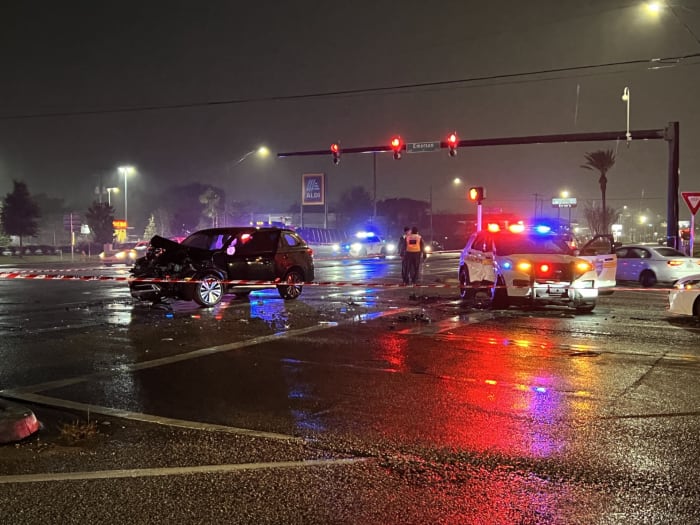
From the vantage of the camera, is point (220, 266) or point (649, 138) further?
point (649, 138)

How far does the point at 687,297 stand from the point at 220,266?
9.64 m

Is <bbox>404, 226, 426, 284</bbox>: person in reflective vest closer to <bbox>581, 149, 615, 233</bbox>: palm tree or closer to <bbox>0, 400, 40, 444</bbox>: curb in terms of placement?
<bbox>0, 400, 40, 444</bbox>: curb

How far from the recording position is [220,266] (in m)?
14.1

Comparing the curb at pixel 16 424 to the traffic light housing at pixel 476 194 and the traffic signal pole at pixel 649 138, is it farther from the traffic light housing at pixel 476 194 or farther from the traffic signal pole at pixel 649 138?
the traffic signal pole at pixel 649 138

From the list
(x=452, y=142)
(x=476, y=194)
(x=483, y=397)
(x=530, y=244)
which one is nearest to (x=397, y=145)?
(x=452, y=142)

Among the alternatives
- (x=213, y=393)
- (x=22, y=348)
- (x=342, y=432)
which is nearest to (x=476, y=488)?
(x=342, y=432)

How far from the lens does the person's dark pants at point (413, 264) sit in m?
18.5

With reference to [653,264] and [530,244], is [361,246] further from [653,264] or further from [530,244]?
[530,244]

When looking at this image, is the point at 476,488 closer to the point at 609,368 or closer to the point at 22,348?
the point at 609,368

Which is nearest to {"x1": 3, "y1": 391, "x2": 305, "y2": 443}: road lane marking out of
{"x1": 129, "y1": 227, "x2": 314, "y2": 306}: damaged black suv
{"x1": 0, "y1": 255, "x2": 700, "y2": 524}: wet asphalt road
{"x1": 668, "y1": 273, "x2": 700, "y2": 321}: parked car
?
{"x1": 0, "y1": 255, "x2": 700, "y2": 524}: wet asphalt road

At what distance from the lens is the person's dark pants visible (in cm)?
1852

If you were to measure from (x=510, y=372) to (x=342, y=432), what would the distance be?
3.03 metres

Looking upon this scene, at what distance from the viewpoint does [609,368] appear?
303 inches

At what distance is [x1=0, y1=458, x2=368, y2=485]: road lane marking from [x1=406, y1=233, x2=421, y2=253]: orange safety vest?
13959 mm
